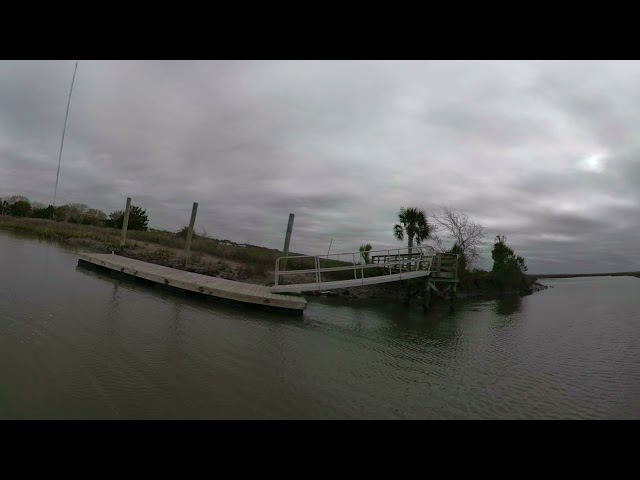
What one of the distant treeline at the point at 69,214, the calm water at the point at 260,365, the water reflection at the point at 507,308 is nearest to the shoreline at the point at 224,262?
the water reflection at the point at 507,308

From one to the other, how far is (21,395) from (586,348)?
473 inches

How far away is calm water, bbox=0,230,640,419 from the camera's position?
134 inches

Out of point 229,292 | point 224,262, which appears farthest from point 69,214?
point 229,292

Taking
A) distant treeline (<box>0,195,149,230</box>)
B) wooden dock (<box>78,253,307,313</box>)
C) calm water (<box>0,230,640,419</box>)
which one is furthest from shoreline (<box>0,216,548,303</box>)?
distant treeline (<box>0,195,149,230</box>)

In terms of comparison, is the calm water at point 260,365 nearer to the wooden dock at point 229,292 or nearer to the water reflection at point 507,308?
the wooden dock at point 229,292

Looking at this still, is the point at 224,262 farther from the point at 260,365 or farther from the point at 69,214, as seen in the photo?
the point at 69,214

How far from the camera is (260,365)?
4859mm
